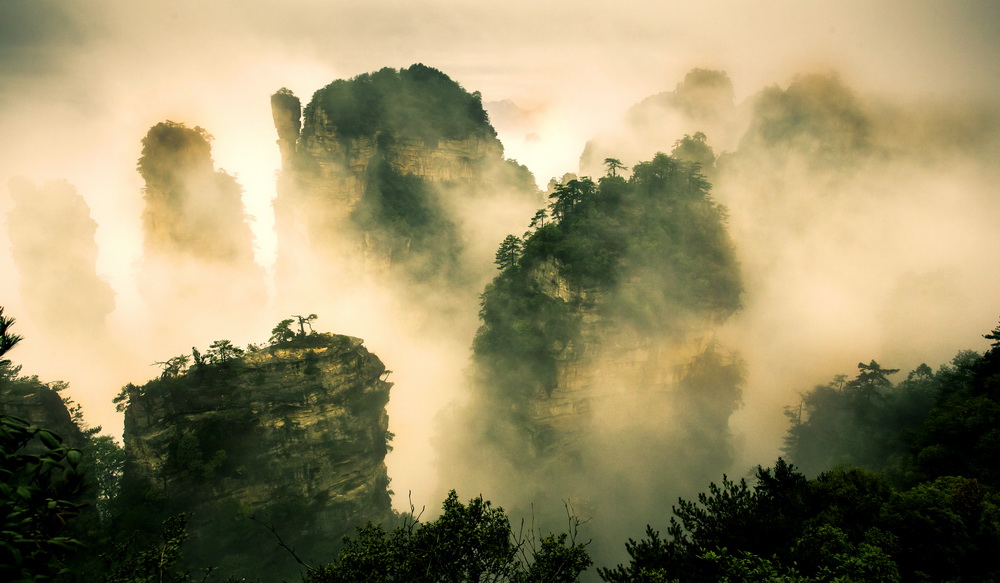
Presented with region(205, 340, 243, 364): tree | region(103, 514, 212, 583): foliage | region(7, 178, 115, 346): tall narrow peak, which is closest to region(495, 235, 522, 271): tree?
region(205, 340, 243, 364): tree

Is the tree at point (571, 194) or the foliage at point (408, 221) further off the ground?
the foliage at point (408, 221)

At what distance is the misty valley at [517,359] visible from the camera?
40.1 feet

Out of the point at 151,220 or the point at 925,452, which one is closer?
the point at 925,452

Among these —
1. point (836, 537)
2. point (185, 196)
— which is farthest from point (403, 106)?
point (836, 537)

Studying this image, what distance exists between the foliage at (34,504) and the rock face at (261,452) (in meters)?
22.2

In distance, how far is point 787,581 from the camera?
29.7 feet

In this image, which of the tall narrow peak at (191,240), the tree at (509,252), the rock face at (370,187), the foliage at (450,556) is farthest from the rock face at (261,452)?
the tall narrow peak at (191,240)

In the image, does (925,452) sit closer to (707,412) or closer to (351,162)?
(707,412)

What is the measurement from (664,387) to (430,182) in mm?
42635

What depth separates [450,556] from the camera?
9.73 metres

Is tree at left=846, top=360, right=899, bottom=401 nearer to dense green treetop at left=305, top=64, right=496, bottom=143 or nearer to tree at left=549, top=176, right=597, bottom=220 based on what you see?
tree at left=549, top=176, right=597, bottom=220

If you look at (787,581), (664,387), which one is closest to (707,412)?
(664,387)

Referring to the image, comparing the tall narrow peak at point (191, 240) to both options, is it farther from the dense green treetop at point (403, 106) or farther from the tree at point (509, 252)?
the tree at point (509, 252)

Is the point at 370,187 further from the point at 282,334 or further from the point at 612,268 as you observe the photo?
the point at 612,268
